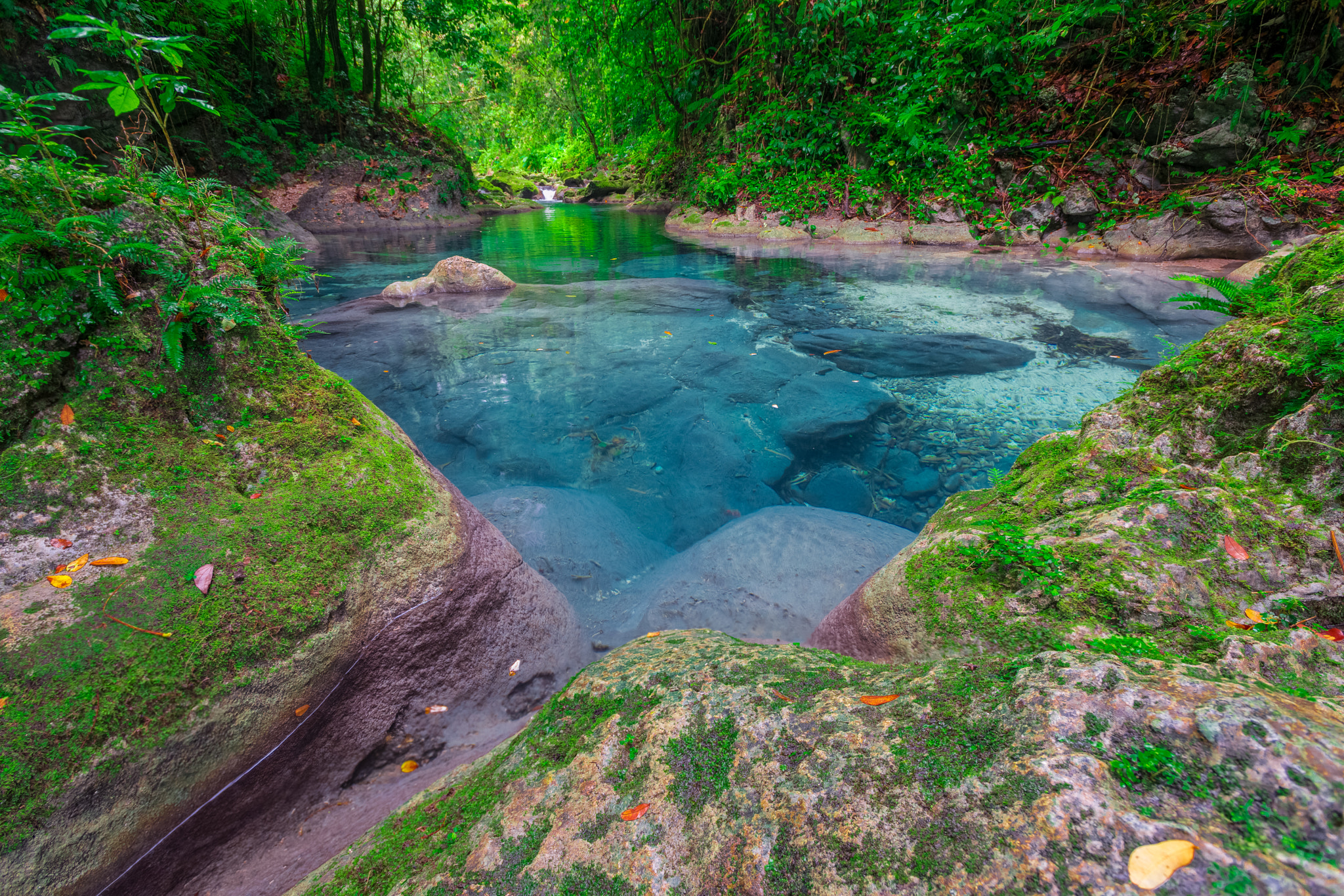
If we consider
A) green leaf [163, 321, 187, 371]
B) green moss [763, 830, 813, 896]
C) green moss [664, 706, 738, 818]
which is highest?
green leaf [163, 321, 187, 371]

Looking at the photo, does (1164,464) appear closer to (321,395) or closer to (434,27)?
(321,395)

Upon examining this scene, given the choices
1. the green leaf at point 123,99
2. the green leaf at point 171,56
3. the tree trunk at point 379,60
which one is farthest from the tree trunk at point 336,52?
the green leaf at point 123,99

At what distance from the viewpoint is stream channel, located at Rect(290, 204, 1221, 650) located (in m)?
3.15

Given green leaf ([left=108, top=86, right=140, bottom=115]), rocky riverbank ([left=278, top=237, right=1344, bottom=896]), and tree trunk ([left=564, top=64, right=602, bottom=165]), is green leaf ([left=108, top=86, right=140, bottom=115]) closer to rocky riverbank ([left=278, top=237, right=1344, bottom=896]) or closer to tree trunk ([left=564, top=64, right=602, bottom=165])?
rocky riverbank ([left=278, top=237, right=1344, bottom=896])

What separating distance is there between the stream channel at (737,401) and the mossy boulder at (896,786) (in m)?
1.27

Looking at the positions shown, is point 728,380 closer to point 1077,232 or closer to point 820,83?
point 1077,232

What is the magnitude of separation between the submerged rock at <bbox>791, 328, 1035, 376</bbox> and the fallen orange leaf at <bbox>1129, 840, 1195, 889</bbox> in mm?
4805

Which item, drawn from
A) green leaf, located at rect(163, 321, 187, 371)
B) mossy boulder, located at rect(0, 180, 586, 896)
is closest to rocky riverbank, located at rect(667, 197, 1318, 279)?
mossy boulder, located at rect(0, 180, 586, 896)

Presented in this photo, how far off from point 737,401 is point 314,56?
60.5ft

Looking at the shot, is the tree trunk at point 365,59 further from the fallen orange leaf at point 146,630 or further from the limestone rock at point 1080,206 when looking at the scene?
the fallen orange leaf at point 146,630

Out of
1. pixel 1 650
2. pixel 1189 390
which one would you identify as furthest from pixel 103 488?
pixel 1189 390

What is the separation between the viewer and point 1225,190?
7918 mm

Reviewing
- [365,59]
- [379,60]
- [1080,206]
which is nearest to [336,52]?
[365,59]

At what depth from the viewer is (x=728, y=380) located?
525 cm
